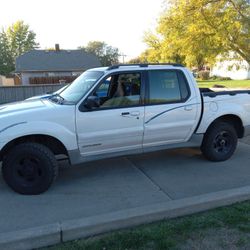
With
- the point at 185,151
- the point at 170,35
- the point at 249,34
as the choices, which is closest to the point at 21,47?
the point at 170,35

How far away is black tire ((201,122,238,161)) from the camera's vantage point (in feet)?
18.7

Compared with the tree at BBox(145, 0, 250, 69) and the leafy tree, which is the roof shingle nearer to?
the tree at BBox(145, 0, 250, 69)

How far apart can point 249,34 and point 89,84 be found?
18220mm

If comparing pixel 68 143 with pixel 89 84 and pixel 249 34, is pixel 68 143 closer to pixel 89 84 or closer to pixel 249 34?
pixel 89 84

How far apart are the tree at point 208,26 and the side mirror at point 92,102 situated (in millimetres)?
17735

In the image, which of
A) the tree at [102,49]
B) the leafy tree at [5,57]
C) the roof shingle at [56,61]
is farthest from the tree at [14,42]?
the roof shingle at [56,61]

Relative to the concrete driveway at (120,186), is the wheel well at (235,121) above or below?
above

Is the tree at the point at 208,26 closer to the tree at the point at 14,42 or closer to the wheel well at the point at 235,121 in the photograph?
the wheel well at the point at 235,121

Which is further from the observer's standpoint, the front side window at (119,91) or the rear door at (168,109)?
the rear door at (168,109)

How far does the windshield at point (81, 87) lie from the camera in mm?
4824

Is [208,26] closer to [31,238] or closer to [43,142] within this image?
[43,142]

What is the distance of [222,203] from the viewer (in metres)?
4.10

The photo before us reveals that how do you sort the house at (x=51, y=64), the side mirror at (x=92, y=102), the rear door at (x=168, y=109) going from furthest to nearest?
the house at (x=51, y=64), the rear door at (x=168, y=109), the side mirror at (x=92, y=102)

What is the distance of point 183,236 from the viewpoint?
3396 millimetres
